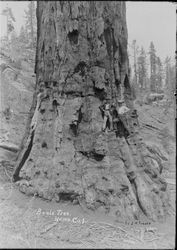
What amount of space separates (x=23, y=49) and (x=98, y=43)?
7.46 m

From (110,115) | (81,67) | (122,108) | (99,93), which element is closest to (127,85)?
(122,108)

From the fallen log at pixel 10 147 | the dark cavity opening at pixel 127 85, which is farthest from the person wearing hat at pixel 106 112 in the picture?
the fallen log at pixel 10 147

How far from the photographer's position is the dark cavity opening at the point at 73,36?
489cm

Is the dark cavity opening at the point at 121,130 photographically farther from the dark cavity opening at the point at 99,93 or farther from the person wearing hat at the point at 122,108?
the dark cavity opening at the point at 99,93

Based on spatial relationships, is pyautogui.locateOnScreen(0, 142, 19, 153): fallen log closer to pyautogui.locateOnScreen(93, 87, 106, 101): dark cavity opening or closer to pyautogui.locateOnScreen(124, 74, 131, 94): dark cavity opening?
pyautogui.locateOnScreen(93, 87, 106, 101): dark cavity opening

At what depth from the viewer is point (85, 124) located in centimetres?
488

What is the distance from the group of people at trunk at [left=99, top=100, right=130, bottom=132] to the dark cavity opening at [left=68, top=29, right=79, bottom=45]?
1175 millimetres

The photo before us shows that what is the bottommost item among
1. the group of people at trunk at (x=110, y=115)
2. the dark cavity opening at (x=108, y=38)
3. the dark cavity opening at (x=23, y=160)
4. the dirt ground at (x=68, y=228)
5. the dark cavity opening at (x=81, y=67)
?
the dirt ground at (x=68, y=228)

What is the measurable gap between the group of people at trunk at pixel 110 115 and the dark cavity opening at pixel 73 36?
1.18m

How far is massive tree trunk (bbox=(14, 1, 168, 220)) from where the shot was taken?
15.3 ft

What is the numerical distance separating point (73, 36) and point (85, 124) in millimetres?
1549

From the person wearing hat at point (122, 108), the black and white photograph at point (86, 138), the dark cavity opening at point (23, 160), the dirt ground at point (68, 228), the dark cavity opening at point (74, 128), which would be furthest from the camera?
the dark cavity opening at point (23, 160)

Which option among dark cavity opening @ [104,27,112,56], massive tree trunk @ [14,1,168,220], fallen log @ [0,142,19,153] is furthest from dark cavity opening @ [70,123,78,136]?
fallen log @ [0,142,19,153]

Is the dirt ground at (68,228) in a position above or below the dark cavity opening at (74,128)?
below
